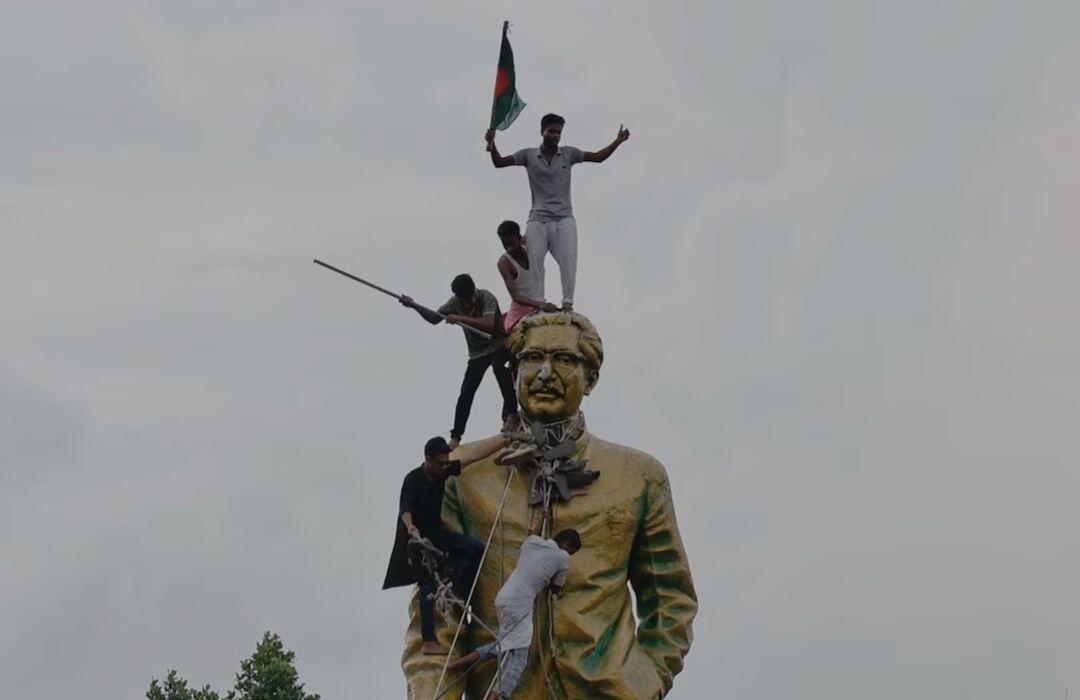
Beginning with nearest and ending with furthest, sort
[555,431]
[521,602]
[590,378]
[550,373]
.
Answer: [521,602]
[550,373]
[555,431]
[590,378]

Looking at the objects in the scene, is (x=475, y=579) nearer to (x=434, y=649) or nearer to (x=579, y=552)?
(x=434, y=649)

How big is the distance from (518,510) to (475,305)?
5.68ft

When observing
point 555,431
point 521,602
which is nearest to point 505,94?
point 555,431

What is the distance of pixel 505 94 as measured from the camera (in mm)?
25891

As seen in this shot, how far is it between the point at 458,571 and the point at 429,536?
0.33 meters

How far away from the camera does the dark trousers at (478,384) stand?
984 inches

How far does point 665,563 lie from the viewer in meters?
24.5

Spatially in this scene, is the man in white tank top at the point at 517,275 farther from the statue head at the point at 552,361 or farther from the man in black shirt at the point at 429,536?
the man in black shirt at the point at 429,536

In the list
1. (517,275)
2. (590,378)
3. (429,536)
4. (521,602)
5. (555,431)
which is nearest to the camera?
(521,602)

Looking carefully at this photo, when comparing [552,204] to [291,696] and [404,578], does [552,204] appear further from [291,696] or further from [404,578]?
[291,696]

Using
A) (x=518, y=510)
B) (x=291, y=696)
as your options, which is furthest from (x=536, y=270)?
(x=291, y=696)

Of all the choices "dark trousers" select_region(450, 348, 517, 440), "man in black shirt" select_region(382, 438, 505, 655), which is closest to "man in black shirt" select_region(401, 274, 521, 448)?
"dark trousers" select_region(450, 348, 517, 440)

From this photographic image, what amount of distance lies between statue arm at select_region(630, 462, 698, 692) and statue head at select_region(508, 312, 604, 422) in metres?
0.93

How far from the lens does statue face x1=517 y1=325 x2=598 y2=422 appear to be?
2411 centimetres
